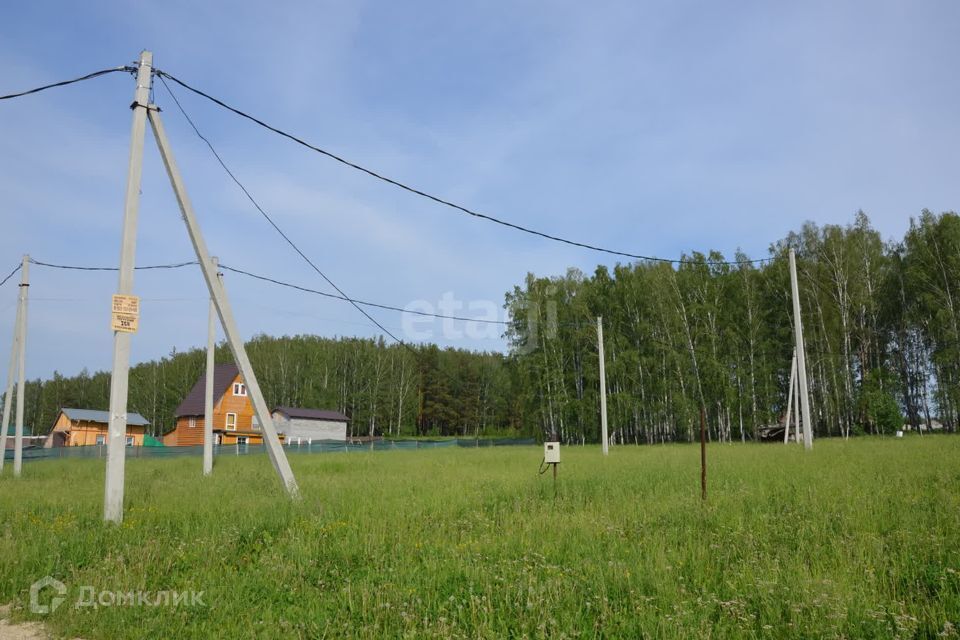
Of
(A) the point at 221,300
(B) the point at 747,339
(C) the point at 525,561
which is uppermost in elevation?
(B) the point at 747,339

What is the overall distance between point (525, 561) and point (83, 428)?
6318cm

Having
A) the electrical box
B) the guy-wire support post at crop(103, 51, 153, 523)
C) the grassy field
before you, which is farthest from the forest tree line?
the guy-wire support post at crop(103, 51, 153, 523)

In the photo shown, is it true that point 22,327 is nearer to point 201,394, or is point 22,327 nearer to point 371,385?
point 201,394

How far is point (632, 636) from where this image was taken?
4.52m

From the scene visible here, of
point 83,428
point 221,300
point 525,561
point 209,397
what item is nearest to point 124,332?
point 221,300

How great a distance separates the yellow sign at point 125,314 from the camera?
9.03m

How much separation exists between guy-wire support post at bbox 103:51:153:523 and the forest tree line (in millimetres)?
32546

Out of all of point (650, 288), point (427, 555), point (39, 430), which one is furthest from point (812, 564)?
point (39, 430)

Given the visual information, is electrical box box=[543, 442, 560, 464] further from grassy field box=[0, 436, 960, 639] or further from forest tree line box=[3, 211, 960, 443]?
forest tree line box=[3, 211, 960, 443]

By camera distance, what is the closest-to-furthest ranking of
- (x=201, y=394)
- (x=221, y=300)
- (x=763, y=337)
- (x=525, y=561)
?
(x=525, y=561) < (x=221, y=300) < (x=763, y=337) < (x=201, y=394)

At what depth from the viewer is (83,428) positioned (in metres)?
56.5

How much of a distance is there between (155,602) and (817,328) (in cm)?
4295

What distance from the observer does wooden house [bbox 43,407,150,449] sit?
2190 inches

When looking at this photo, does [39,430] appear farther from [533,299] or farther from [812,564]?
[812,564]
